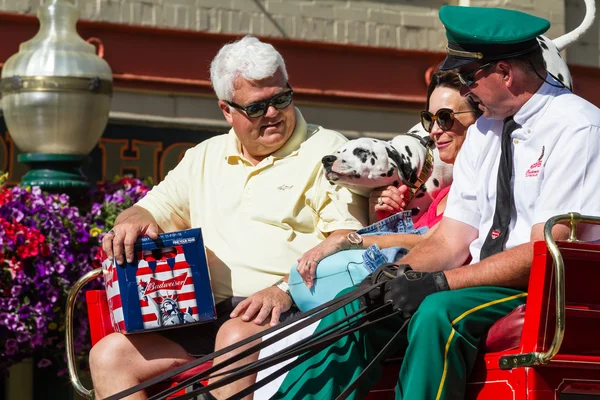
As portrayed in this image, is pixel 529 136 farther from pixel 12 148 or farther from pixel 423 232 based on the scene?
pixel 12 148

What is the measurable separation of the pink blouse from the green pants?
1.02 meters

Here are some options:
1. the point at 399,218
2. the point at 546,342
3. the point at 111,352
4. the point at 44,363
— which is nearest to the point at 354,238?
the point at 399,218

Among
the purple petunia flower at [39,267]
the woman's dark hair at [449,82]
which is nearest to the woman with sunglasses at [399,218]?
the woman's dark hair at [449,82]

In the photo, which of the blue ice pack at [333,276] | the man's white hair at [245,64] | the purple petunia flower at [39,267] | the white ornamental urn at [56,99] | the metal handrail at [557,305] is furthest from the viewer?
the white ornamental urn at [56,99]

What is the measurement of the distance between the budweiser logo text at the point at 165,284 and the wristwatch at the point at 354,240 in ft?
2.00

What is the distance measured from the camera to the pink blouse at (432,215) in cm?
470

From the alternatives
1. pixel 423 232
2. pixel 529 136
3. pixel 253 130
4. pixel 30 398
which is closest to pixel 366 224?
pixel 423 232

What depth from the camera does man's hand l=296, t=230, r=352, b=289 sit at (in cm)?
419

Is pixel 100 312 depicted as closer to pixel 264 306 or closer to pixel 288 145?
pixel 264 306

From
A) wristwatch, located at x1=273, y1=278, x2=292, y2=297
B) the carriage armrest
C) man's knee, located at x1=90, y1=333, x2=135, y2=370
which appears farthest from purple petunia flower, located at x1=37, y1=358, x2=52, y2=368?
wristwatch, located at x1=273, y1=278, x2=292, y2=297

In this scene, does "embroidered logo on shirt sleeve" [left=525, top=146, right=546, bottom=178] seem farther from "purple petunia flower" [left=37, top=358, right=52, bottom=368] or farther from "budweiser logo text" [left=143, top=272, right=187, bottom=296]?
"purple petunia flower" [left=37, top=358, right=52, bottom=368]

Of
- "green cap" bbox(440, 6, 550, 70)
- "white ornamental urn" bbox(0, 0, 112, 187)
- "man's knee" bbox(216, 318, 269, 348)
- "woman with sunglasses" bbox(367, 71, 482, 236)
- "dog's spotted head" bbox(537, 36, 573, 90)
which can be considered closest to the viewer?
"green cap" bbox(440, 6, 550, 70)

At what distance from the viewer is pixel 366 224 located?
4.78m

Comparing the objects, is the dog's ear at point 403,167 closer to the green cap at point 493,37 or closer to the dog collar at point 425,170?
the dog collar at point 425,170
